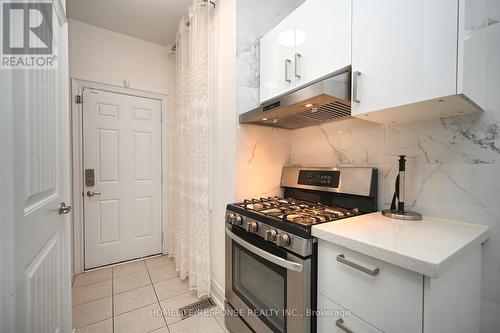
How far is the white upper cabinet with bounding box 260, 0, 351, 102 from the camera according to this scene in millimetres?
1099

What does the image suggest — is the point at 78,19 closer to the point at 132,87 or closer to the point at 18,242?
the point at 132,87

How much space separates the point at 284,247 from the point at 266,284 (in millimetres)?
337

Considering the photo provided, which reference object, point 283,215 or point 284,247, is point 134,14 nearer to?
point 283,215

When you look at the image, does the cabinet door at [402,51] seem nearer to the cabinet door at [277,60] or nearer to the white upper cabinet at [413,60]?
the white upper cabinet at [413,60]

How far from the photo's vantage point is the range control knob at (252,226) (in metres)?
1.19

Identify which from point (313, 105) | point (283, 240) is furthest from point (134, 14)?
point (283, 240)

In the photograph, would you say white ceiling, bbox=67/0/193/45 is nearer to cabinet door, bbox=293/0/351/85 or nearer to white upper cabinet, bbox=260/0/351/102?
white upper cabinet, bbox=260/0/351/102

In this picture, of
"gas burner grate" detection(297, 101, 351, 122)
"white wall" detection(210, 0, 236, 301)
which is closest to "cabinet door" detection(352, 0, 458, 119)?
"gas burner grate" detection(297, 101, 351, 122)

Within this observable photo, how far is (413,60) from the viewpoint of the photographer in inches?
33.1

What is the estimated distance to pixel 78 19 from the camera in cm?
231

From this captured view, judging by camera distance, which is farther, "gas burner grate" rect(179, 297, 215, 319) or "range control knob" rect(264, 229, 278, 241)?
"gas burner grate" rect(179, 297, 215, 319)

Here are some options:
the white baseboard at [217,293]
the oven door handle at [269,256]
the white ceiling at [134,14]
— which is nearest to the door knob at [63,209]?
the oven door handle at [269,256]

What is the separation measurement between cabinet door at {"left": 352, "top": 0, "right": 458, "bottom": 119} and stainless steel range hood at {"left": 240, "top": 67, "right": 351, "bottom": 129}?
0.23 ft

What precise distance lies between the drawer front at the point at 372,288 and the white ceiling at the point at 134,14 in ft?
8.35
